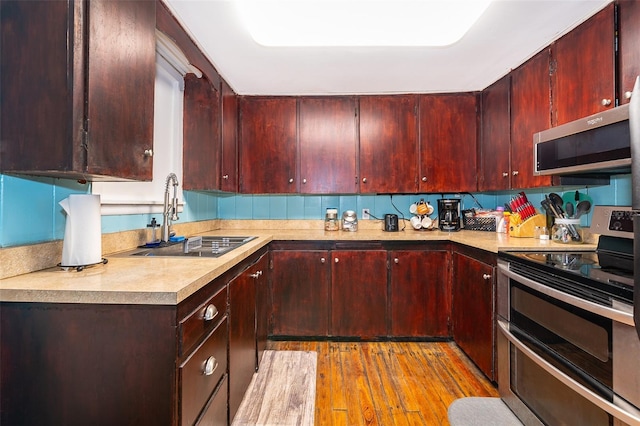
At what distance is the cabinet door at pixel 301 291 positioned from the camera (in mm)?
2518

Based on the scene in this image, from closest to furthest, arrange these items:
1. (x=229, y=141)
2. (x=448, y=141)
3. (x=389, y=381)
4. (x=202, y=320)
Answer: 1. (x=202, y=320)
2. (x=389, y=381)
3. (x=229, y=141)
4. (x=448, y=141)

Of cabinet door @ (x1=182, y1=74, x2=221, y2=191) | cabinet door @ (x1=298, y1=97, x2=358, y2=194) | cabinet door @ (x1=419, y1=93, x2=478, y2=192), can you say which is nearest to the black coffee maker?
cabinet door @ (x1=419, y1=93, x2=478, y2=192)

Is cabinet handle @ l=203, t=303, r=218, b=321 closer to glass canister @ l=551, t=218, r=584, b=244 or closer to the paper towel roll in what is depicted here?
the paper towel roll

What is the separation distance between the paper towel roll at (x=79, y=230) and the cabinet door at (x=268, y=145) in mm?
1685

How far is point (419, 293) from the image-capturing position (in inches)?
98.3

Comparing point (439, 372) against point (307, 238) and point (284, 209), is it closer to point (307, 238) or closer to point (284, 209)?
point (307, 238)

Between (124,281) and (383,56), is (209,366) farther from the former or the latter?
(383,56)

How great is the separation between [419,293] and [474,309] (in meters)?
0.47

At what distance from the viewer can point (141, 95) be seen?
125 cm

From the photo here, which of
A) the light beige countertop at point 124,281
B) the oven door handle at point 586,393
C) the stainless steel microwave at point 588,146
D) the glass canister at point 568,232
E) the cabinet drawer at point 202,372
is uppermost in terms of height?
the stainless steel microwave at point 588,146

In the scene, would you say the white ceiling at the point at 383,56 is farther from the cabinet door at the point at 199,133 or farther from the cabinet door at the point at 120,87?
the cabinet door at the point at 120,87

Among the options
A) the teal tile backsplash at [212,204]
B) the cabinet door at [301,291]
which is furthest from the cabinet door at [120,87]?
the cabinet door at [301,291]

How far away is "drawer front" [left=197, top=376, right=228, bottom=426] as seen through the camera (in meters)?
1.13

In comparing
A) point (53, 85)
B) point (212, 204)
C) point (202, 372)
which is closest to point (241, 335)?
point (202, 372)
